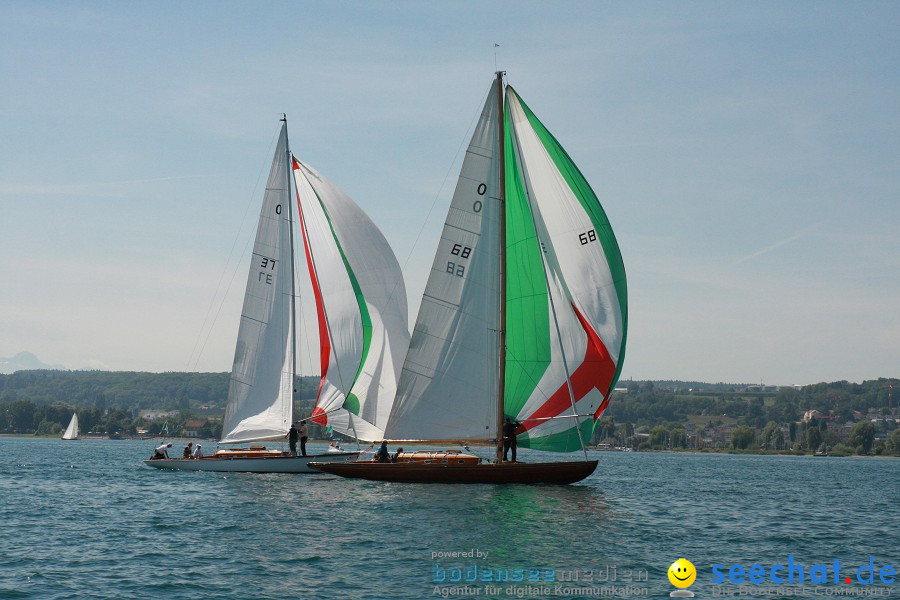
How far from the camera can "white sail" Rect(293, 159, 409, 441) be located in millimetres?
45531

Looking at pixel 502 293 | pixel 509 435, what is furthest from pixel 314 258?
pixel 509 435

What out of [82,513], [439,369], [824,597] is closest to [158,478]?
[82,513]

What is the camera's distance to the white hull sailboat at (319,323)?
4562 cm

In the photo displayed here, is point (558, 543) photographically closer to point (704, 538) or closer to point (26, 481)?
point (704, 538)

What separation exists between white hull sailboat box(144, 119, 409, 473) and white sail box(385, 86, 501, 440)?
20.9 ft

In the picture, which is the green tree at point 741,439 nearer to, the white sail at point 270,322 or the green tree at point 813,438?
the green tree at point 813,438

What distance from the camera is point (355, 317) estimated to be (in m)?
46.0

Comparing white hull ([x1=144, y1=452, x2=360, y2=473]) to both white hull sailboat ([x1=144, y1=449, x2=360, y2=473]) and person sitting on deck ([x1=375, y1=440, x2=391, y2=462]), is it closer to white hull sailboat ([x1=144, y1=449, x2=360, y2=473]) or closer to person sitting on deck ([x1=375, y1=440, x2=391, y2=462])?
white hull sailboat ([x1=144, y1=449, x2=360, y2=473])

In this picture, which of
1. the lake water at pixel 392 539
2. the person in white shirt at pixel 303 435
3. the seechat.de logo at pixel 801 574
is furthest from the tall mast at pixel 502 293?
the seechat.de logo at pixel 801 574

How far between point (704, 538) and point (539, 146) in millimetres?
15678

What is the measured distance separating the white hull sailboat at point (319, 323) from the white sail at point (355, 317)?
4cm

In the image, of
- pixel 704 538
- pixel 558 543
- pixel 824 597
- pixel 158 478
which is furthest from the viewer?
pixel 158 478

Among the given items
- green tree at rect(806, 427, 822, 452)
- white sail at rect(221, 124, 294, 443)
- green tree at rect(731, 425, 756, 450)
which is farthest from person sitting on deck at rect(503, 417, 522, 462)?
green tree at rect(731, 425, 756, 450)

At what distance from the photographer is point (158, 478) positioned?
47469 mm
